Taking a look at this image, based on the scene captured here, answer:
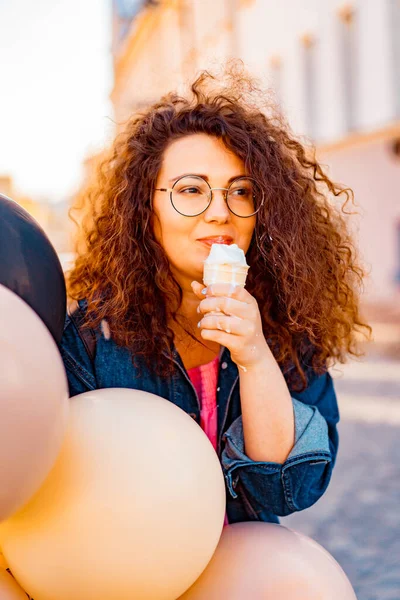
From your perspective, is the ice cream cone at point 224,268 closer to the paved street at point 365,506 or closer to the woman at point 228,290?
the woman at point 228,290

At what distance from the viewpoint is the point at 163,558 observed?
1357 millimetres

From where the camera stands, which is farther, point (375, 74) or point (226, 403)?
point (375, 74)

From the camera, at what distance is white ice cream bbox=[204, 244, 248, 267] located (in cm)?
162

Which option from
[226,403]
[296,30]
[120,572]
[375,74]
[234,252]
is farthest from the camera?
[296,30]

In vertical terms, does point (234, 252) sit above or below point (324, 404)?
above

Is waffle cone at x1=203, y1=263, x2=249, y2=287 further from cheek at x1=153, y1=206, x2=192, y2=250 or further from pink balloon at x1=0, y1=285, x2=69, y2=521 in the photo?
pink balloon at x1=0, y1=285, x2=69, y2=521

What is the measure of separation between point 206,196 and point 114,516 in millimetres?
862

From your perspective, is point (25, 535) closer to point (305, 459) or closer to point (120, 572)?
point (120, 572)

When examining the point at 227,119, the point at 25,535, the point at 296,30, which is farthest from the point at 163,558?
the point at 296,30

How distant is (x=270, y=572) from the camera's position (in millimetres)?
1567

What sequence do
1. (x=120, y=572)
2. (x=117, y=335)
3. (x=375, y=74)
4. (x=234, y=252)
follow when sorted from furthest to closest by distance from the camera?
(x=375, y=74) → (x=117, y=335) → (x=234, y=252) → (x=120, y=572)

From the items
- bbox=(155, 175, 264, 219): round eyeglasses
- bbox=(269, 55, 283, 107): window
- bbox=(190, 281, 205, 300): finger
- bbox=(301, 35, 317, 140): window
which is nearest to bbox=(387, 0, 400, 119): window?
bbox=(301, 35, 317, 140): window

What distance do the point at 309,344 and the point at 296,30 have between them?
12256 millimetres

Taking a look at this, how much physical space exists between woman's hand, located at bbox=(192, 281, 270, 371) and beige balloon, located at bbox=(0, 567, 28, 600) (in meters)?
0.67
